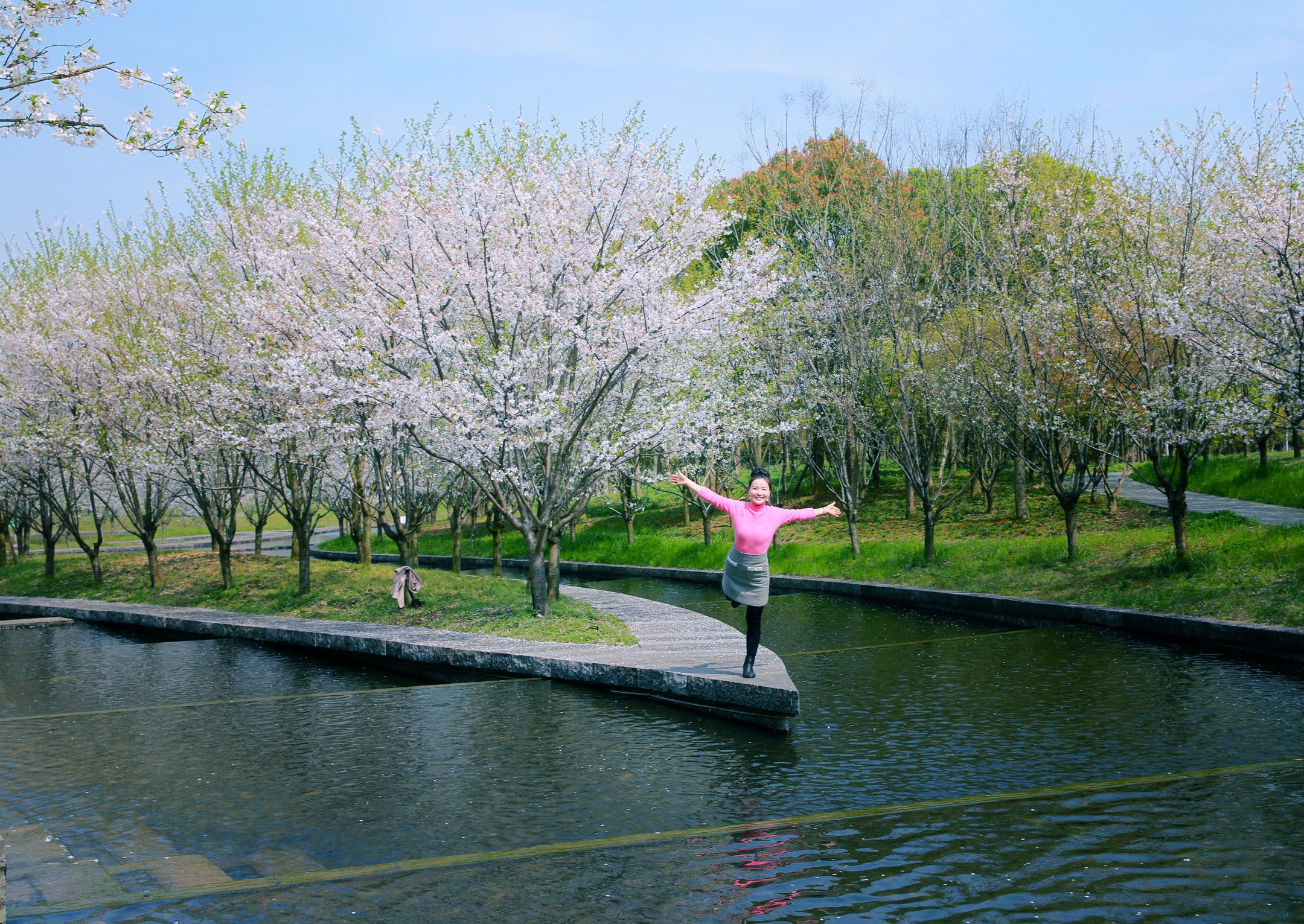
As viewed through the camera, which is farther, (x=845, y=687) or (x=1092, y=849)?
(x=845, y=687)

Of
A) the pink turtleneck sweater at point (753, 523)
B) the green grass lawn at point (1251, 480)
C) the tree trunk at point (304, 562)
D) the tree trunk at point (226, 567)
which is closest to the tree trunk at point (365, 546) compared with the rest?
the tree trunk at point (304, 562)

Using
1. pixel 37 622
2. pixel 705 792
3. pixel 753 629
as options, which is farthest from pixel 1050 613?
pixel 37 622

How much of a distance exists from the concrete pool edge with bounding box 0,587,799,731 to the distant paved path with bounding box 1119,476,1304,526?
38.6 feet

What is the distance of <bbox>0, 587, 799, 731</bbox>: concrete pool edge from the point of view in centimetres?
996

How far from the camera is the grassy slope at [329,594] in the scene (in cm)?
1523

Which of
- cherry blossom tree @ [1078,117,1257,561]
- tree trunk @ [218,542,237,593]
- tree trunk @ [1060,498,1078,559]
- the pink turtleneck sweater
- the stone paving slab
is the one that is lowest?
the stone paving slab

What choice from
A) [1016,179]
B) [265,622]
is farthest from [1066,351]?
[265,622]

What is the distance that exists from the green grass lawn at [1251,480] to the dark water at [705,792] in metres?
14.6

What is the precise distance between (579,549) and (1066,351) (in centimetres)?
1843

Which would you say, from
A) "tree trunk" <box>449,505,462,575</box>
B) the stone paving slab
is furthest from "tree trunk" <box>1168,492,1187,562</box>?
the stone paving slab

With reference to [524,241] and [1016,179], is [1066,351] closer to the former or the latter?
[1016,179]

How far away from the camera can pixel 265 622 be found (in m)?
17.4

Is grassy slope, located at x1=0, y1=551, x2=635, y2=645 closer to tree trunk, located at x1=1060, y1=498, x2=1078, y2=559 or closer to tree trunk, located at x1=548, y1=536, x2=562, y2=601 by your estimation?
tree trunk, located at x1=548, y1=536, x2=562, y2=601

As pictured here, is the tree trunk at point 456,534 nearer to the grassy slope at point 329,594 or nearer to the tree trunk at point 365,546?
the tree trunk at point 365,546
